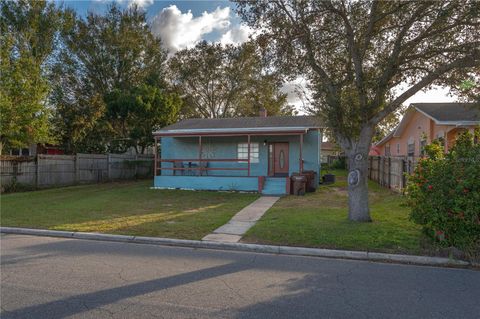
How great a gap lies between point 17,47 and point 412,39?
72.7 ft

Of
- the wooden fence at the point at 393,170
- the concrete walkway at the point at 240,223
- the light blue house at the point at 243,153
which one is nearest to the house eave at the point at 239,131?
the light blue house at the point at 243,153

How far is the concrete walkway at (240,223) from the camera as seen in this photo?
7.94 m

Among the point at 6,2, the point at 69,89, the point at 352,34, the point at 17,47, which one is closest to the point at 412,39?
the point at 352,34

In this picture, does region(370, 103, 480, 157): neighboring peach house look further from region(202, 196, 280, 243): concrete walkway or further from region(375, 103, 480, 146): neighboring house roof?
region(202, 196, 280, 243): concrete walkway

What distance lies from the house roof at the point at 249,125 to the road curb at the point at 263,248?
376 inches

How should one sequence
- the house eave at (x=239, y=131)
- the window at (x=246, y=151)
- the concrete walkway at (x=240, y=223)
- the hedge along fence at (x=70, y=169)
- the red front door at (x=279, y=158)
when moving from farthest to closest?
the window at (x=246, y=151) < the red front door at (x=279, y=158) < the hedge along fence at (x=70, y=169) < the house eave at (x=239, y=131) < the concrete walkway at (x=240, y=223)

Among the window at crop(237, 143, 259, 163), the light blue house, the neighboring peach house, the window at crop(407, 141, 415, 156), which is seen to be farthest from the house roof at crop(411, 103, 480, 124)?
the window at crop(237, 143, 259, 163)

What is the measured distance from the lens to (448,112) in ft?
55.1

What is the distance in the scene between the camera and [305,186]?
1641cm

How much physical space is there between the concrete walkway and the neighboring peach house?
18.2 ft

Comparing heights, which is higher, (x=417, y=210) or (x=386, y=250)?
(x=417, y=210)

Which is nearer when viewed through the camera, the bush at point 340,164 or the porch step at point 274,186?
the porch step at point 274,186

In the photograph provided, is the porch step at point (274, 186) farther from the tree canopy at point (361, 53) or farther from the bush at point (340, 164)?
the bush at point (340, 164)

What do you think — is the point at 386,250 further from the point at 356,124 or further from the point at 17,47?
the point at 17,47
